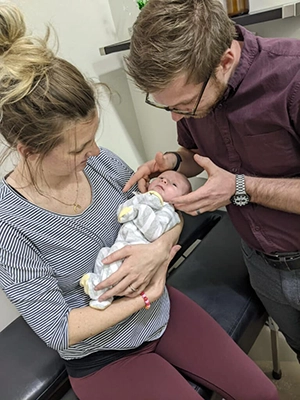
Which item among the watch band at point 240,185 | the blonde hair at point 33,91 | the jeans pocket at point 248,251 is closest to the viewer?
the blonde hair at point 33,91

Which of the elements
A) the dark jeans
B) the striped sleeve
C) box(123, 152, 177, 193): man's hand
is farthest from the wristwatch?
the striped sleeve

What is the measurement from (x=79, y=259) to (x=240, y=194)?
52cm

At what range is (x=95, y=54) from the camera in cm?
178

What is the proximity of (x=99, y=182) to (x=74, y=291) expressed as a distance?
361 mm

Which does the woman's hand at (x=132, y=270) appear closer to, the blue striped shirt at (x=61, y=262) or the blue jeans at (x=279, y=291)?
the blue striped shirt at (x=61, y=262)

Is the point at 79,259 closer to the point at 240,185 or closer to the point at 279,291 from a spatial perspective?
the point at 240,185

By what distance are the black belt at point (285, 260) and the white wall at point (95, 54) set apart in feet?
3.72

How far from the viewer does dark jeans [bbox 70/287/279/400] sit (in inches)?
40.5

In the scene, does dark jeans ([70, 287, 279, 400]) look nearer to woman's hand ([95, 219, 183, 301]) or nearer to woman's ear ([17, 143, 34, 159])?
woman's hand ([95, 219, 183, 301])

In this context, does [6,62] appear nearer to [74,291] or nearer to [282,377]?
[74,291]

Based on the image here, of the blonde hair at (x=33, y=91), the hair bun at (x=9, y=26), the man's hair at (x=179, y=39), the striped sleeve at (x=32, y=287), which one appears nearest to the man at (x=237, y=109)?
the man's hair at (x=179, y=39)

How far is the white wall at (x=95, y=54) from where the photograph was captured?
5.06 feet

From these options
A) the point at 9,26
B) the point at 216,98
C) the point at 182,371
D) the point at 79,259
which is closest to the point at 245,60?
the point at 216,98

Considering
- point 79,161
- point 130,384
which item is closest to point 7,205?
point 79,161
